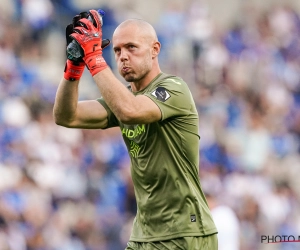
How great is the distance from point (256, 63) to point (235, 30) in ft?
3.51

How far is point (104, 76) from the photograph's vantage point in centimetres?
499

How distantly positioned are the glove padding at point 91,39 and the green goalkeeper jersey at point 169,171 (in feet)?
1.42

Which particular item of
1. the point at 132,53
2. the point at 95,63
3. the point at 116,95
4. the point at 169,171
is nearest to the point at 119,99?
the point at 116,95

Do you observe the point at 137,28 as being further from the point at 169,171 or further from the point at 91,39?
the point at 169,171

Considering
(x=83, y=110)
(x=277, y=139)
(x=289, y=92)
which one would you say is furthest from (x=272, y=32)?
(x=83, y=110)

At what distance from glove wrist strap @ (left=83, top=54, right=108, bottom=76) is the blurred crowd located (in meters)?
3.65

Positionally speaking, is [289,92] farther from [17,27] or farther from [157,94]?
[157,94]

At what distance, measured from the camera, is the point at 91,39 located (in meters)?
5.01

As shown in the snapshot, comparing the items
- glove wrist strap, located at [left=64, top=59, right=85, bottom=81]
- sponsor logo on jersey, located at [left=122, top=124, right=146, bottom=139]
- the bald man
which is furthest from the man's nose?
sponsor logo on jersey, located at [left=122, top=124, right=146, bottom=139]

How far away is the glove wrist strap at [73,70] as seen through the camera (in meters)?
5.36

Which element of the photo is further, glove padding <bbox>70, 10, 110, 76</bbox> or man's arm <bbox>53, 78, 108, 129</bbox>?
man's arm <bbox>53, 78, 108, 129</bbox>

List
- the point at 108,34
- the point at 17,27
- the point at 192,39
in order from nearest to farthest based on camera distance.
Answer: the point at 17,27 → the point at 108,34 → the point at 192,39

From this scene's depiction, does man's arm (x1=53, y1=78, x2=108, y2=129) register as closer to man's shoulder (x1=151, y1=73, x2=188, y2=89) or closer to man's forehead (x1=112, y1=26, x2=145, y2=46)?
man's forehead (x1=112, y1=26, x2=145, y2=46)

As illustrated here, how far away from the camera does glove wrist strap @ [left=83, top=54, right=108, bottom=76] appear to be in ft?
16.5
